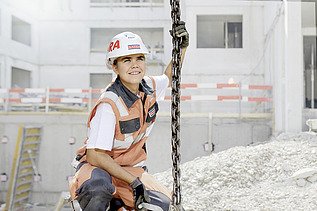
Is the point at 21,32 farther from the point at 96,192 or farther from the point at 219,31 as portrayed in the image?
the point at 96,192

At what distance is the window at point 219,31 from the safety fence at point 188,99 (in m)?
1.15

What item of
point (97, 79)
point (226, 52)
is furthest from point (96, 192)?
point (97, 79)

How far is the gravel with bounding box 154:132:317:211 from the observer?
3.48 meters

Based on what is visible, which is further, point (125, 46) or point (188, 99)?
point (188, 99)

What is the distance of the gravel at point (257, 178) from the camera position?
137 inches

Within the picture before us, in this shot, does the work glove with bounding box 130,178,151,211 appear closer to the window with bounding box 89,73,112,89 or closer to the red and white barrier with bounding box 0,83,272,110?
the red and white barrier with bounding box 0,83,272,110

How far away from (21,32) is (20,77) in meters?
0.77

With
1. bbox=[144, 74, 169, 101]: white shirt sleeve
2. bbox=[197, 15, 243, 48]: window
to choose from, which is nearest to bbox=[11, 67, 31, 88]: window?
bbox=[197, 15, 243, 48]: window

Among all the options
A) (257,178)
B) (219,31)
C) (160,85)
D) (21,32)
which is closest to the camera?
(160,85)

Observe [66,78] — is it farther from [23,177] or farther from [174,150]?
[174,150]

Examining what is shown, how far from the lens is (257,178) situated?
13.2 feet

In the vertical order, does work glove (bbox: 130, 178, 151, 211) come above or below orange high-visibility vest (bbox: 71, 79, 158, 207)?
below

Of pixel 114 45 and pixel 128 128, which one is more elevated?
pixel 114 45

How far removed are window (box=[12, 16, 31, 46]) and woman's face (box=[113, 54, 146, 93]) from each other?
23.4 ft
